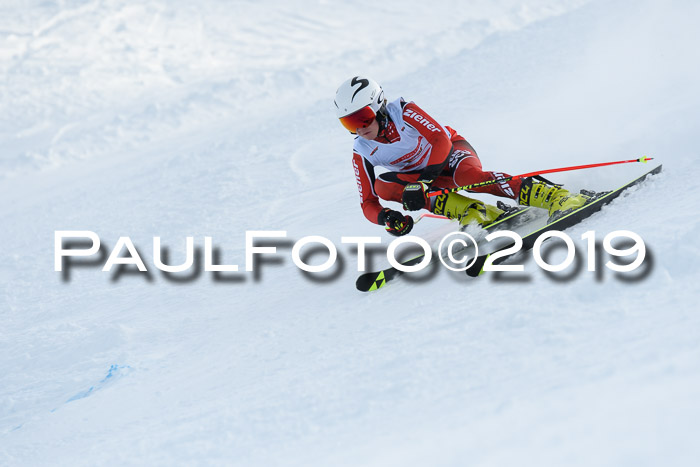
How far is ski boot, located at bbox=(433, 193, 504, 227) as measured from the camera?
515 cm

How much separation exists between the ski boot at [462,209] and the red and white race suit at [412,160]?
0.12 m

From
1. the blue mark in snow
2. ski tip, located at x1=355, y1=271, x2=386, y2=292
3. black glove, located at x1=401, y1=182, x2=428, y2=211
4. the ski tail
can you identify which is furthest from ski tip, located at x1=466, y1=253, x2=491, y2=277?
the blue mark in snow

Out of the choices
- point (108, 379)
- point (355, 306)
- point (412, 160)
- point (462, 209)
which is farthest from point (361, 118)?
point (108, 379)

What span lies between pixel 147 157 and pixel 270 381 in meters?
9.83

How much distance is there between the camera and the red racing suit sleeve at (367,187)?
527 cm

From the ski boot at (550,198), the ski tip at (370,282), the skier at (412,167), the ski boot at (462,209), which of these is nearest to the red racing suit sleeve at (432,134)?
the skier at (412,167)

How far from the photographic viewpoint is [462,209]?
5160mm

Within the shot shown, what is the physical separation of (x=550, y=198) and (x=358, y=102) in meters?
1.52

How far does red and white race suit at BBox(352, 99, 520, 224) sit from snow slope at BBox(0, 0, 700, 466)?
2.04 ft

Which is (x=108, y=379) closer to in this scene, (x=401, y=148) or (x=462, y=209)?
(x=401, y=148)

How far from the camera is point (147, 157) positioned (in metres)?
12.7

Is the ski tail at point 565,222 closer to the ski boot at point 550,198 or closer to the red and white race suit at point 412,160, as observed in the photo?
the ski boot at point 550,198

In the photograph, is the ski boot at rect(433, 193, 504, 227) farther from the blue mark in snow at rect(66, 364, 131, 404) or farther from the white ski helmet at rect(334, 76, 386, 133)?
the blue mark in snow at rect(66, 364, 131, 404)

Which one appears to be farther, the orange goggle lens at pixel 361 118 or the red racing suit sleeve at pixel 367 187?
the red racing suit sleeve at pixel 367 187
